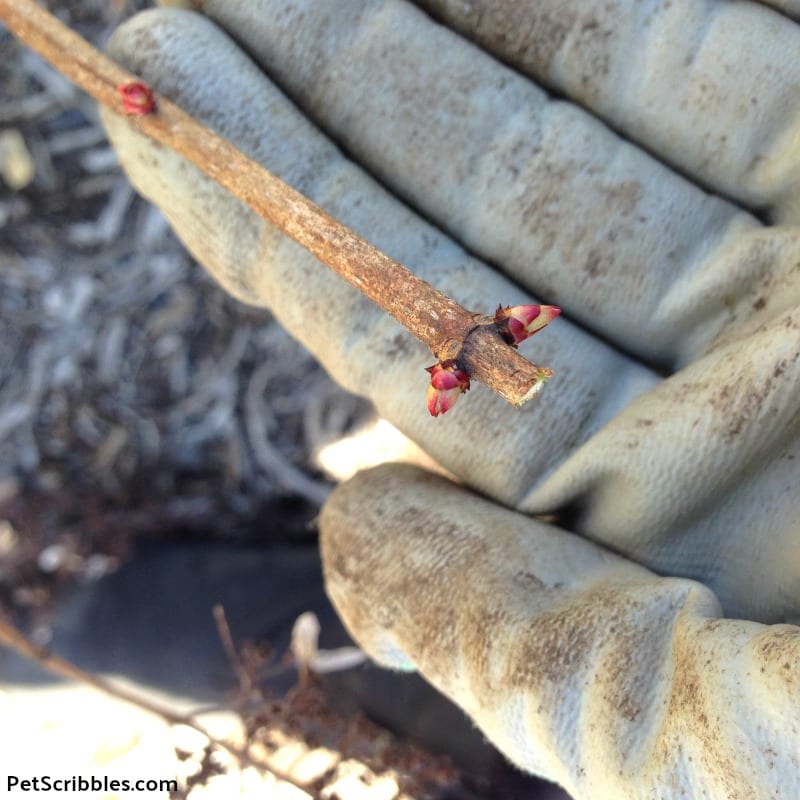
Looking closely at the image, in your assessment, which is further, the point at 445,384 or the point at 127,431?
the point at 127,431

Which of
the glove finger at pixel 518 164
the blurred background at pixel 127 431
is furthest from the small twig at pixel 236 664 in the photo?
the glove finger at pixel 518 164

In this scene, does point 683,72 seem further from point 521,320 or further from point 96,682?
point 96,682

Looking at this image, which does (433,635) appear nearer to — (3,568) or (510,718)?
(510,718)

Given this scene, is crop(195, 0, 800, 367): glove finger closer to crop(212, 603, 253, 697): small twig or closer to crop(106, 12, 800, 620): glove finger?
crop(106, 12, 800, 620): glove finger

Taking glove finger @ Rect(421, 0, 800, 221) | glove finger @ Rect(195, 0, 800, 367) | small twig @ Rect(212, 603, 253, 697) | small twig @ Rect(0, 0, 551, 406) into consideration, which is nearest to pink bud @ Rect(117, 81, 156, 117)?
small twig @ Rect(0, 0, 551, 406)

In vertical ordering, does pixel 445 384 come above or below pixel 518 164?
below

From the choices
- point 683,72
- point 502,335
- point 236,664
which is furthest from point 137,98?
point 236,664

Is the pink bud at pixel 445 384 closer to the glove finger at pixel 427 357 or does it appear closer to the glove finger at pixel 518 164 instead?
the glove finger at pixel 427 357
